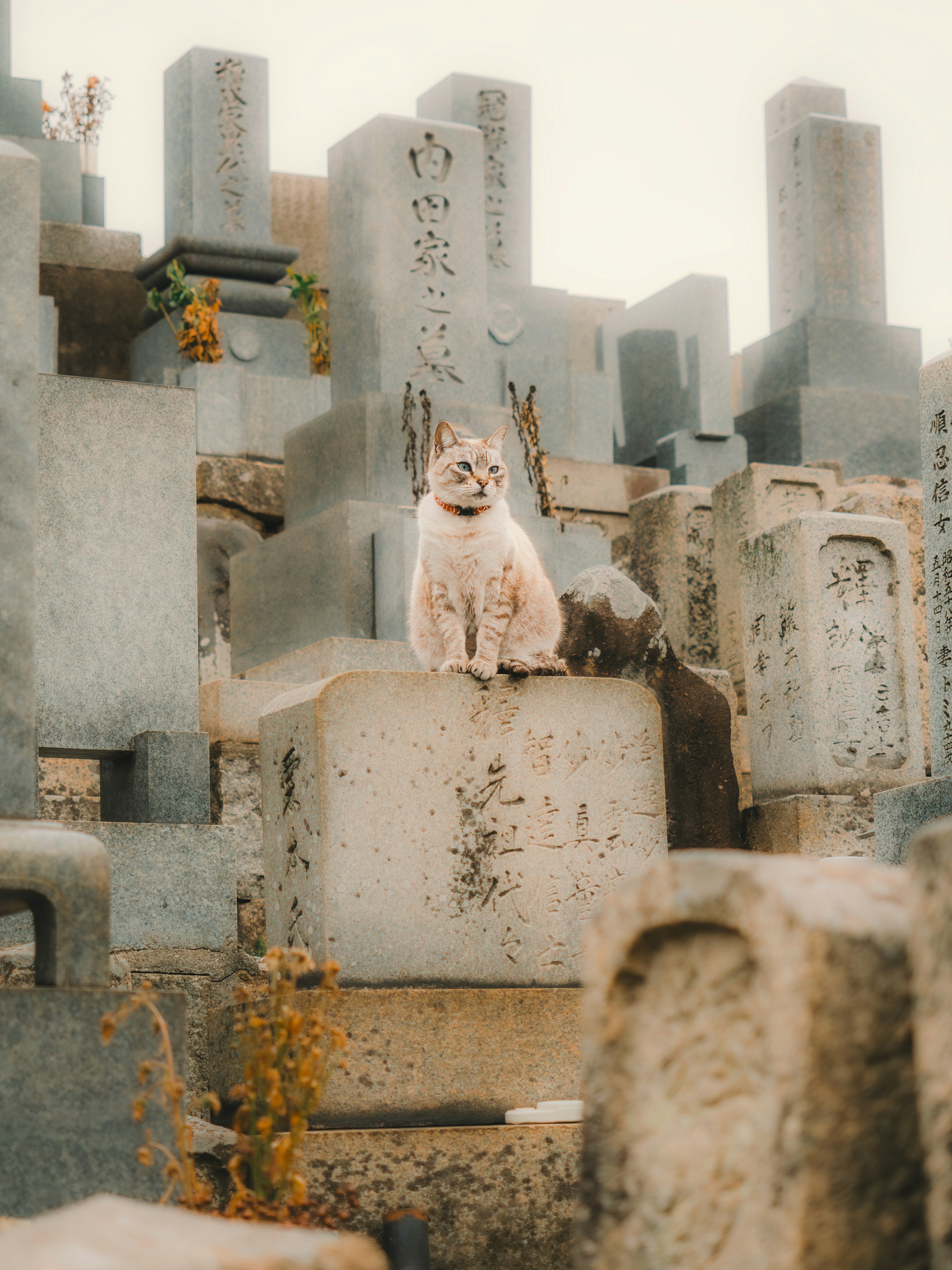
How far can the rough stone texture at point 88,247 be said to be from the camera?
43.7 feet

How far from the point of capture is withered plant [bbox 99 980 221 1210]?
8.45 feet

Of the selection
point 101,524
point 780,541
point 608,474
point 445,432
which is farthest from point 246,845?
point 608,474

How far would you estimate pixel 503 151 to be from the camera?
14.5 m

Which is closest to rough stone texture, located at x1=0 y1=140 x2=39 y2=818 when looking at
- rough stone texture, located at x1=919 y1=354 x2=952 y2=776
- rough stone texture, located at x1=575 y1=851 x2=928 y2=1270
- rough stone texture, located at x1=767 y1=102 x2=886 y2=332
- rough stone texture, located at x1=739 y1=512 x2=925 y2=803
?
rough stone texture, located at x1=575 y1=851 x2=928 y2=1270

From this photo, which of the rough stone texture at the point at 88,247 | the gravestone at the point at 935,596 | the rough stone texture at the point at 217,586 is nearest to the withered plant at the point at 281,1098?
the gravestone at the point at 935,596

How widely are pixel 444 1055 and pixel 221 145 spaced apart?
33.1 ft

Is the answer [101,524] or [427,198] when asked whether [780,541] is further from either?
[101,524]

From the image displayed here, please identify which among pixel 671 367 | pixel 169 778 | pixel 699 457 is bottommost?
pixel 169 778

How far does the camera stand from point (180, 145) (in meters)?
12.8

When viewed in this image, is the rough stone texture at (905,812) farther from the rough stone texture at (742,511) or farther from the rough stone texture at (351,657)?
the rough stone texture at (742,511)

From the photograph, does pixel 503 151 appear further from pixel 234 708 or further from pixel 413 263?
pixel 234 708

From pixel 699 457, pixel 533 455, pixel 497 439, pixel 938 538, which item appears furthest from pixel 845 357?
pixel 497 439

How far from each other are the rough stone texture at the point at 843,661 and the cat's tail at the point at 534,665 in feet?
11.2

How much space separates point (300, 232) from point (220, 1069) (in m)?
13.3
